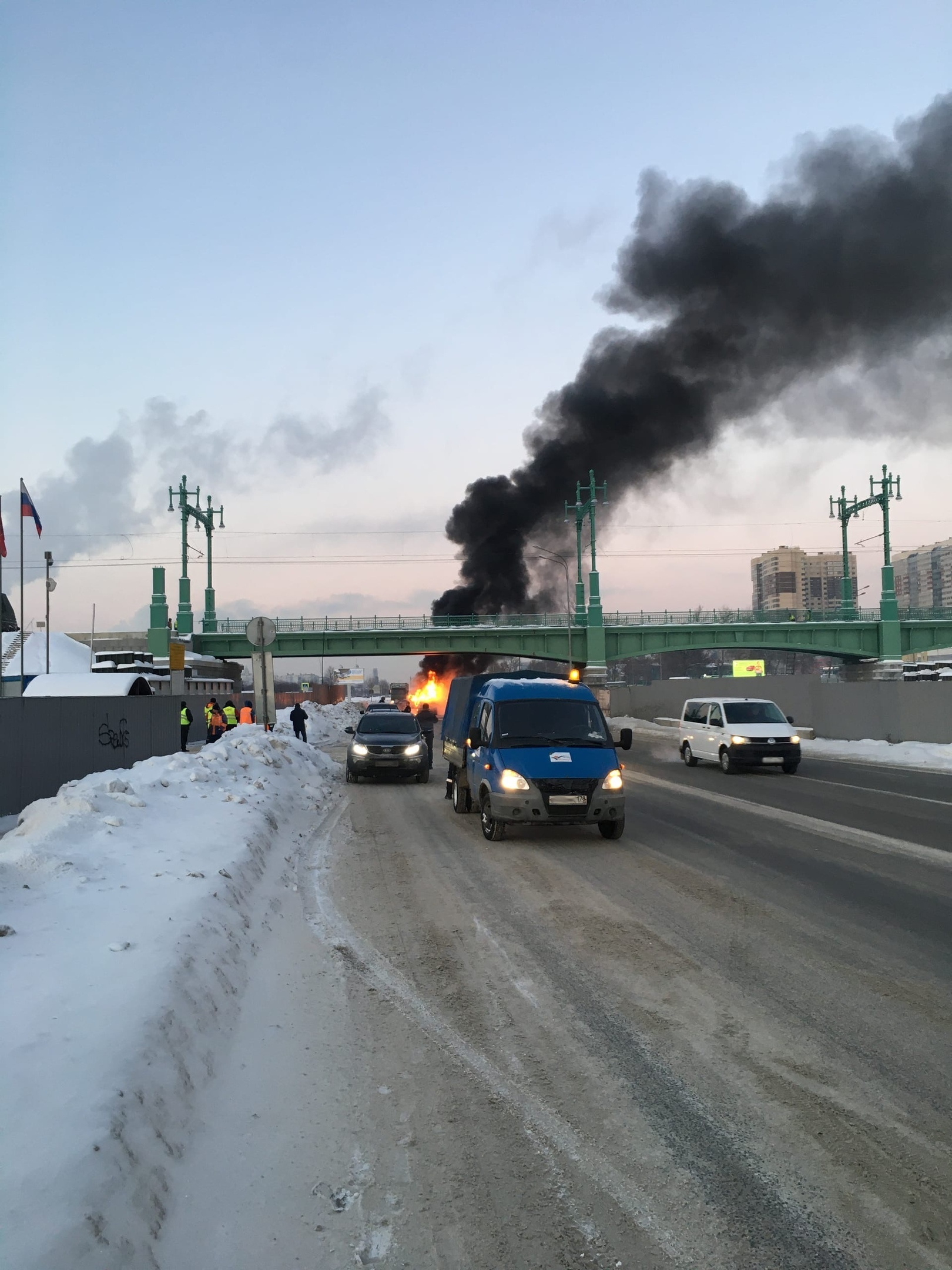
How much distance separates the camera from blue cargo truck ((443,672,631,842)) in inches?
430

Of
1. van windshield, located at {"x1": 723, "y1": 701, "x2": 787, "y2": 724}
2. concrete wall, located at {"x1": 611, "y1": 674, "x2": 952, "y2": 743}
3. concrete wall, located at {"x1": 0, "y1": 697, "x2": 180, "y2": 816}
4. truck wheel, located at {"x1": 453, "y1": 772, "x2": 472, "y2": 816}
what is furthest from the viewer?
concrete wall, located at {"x1": 611, "y1": 674, "x2": 952, "y2": 743}

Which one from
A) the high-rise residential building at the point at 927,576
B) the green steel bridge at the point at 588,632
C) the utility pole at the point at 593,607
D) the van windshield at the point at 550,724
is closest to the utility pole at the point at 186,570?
the green steel bridge at the point at 588,632

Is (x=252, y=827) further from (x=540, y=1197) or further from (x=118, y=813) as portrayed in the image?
(x=540, y=1197)

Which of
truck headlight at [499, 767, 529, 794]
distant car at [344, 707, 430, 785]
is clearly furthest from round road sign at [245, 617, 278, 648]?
truck headlight at [499, 767, 529, 794]

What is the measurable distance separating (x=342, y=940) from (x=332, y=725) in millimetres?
44172

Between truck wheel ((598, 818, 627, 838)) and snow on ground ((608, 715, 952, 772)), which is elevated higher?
truck wheel ((598, 818, 627, 838))

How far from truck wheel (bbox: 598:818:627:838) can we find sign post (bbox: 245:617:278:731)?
968 cm

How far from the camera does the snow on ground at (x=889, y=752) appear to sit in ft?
78.5

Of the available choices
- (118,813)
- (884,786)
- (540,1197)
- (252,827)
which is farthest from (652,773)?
(540,1197)

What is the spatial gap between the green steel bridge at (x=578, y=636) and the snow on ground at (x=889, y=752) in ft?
110

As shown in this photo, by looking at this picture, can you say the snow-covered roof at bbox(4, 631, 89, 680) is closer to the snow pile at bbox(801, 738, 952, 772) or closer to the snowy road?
the snow pile at bbox(801, 738, 952, 772)

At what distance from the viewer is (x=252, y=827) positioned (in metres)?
10.5

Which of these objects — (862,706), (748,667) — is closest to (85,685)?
(862,706)

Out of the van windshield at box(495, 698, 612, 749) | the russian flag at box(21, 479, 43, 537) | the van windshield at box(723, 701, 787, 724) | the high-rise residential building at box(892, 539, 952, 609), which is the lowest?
the van windshield at box(723, 701, 787, 724)
